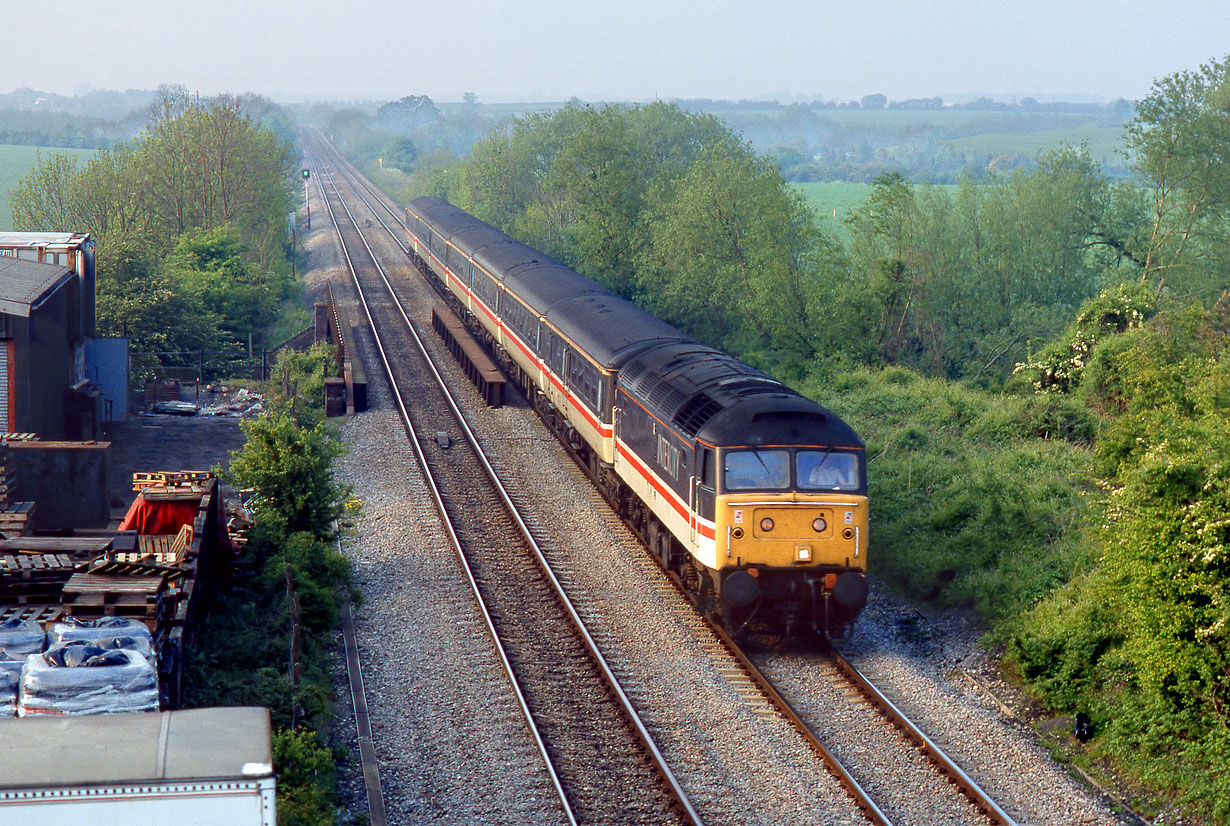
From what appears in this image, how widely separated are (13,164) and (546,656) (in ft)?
374

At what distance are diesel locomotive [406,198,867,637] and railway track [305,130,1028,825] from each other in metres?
0.53

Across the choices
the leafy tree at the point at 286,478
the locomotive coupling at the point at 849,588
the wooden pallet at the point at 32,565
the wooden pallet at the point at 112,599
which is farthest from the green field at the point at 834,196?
the wooden pallet at the point at 112,599

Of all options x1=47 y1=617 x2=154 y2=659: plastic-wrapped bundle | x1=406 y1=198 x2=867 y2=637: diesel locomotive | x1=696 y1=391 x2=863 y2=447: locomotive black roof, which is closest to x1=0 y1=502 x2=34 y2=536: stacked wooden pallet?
x1=47 y1=617 x2=154 y2=659: plastic-wrapped bundle

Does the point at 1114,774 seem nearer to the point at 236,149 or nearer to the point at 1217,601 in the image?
the point at 1217,601

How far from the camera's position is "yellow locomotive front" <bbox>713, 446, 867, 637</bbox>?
1449cm

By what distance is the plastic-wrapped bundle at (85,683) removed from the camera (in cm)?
905

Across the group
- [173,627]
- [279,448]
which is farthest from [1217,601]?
[279,448]

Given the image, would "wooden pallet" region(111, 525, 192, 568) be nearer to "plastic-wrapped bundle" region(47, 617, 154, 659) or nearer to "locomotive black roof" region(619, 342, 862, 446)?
"plastic-wrapped bundle" region(47, 617, 154, 659)

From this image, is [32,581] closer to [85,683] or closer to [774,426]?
[85,683]

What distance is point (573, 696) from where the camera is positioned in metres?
13.6

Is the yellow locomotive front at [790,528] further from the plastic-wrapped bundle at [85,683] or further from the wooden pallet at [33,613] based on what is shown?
the wooden pallet at [33,613]

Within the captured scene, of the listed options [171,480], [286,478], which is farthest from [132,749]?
[171,480]

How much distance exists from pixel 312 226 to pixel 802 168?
9119 centimetres

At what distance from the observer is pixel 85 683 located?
9242 millimetres
